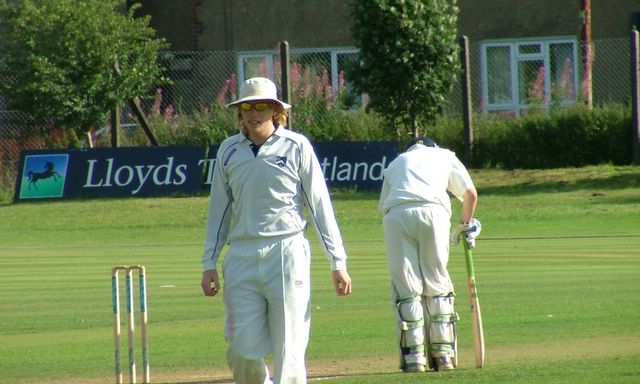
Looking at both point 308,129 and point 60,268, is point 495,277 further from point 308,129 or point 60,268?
point 308,129

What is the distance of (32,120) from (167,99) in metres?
6.89

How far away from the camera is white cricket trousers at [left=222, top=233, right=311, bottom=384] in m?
7.03

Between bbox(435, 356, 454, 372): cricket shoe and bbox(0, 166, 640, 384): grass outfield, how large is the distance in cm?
8

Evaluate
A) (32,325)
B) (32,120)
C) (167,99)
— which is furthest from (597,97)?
(32,325)

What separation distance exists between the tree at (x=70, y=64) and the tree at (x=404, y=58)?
429 centimetres

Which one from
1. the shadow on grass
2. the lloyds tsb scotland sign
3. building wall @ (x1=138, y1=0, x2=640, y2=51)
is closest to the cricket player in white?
the lloyds tsb scotland sign

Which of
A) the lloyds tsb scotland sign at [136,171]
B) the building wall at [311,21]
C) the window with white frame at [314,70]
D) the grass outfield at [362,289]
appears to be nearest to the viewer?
the grass outfield at [362,289]

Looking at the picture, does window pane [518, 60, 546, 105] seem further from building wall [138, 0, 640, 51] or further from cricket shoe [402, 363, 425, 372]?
cricket shoe [402, 363, 425, 372]

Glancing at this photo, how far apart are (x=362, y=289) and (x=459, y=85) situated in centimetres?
1528

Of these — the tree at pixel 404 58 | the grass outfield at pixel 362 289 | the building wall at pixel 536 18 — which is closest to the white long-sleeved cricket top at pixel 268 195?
the grass outfield at pixel 362 289

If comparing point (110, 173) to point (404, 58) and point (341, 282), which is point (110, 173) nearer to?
point (404, 58)

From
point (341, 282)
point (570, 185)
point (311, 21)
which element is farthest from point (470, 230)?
point (311, 21)

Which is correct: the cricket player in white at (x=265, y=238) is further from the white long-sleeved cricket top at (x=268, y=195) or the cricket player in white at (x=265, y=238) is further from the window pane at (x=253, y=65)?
the window pane at (x=253, y=65)

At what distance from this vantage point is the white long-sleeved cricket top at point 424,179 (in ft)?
31.1
